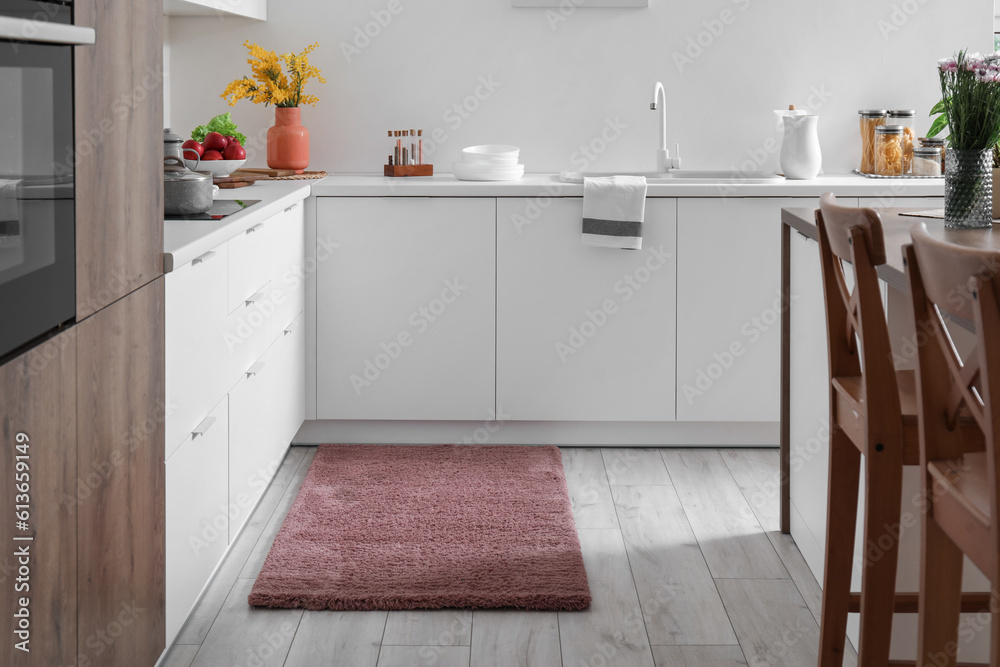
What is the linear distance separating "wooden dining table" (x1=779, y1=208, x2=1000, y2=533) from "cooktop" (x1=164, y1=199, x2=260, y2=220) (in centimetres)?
137

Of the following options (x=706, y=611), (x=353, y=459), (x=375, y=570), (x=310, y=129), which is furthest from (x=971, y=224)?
(x=310, y=129)

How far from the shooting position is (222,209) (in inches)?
105

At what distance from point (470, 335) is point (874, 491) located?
1970 millimetres

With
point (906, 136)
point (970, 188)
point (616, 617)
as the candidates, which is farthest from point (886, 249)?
point (906, 136)

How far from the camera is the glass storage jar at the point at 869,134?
3951mm

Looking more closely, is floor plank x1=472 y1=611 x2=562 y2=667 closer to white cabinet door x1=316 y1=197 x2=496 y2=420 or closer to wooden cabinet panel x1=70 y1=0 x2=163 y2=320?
wooden cabinet panel x1=70 y1=0 x2=163 y2=320

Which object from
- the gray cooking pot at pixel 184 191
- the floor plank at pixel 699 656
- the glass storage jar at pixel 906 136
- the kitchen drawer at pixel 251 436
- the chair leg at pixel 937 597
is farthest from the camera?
the glass storage jar at pixel 906 136

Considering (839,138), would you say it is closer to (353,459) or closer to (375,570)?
(353,459)

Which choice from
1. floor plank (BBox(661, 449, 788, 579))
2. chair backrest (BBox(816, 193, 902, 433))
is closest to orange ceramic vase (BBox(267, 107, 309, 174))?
floor plank (BBox(661, 449, 788, 579))

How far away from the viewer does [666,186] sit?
3439 mm

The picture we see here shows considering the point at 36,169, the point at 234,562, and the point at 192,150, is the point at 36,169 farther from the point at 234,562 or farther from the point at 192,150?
the point at 192,150

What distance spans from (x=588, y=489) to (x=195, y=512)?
1.36 metres

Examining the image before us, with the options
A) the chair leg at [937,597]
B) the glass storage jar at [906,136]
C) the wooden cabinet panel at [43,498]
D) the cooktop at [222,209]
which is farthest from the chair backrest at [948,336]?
the glass storage jar at [906,136]

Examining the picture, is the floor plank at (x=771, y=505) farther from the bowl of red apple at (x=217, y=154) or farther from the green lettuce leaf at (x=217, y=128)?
the green lettuce leaf at (x=217, y=128)
